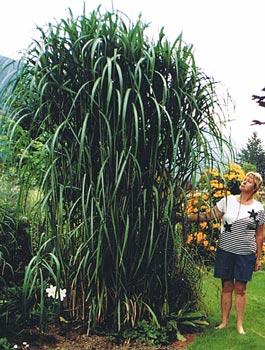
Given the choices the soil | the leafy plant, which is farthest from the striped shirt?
the leafy plant

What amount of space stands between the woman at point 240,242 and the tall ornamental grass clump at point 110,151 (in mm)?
483

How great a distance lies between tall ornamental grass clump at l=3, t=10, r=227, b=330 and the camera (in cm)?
349

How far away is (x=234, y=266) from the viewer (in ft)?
13.4

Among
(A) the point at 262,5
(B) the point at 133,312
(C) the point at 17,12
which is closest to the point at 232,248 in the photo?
(B) the point at 133,312

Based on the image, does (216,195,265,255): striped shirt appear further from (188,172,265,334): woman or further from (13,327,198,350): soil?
(13,327,198,350): soil

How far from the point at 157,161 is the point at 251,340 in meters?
1.45

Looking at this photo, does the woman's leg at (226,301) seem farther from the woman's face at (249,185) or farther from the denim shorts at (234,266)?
the woman's face at (249,185)

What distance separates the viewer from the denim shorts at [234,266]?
13.1ft

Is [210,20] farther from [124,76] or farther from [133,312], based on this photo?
[133,312]

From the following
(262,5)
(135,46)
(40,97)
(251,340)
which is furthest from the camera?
(262,5)

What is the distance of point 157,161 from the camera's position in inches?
147

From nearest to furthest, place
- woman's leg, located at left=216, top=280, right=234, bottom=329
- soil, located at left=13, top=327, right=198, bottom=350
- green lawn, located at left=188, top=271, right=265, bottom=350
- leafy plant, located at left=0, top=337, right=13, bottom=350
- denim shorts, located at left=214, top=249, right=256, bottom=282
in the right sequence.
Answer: leafy plant, located at left=0, top=337, right=13, bottom=350 → soil, located at left=13, top=327, right=198, bottom=350 → green lawn, located at left=188, top=271, right=265, bottom=350 → denim shorts, located at left=214, top=249, right=256, bottom=282 → woman's leg, located at left=216, top=280, right=234, bottom=329

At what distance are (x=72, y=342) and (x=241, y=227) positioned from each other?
1.48m

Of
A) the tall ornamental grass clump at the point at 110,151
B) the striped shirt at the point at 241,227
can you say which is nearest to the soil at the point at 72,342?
the tall ornamental grass clump at the point at 110,151
